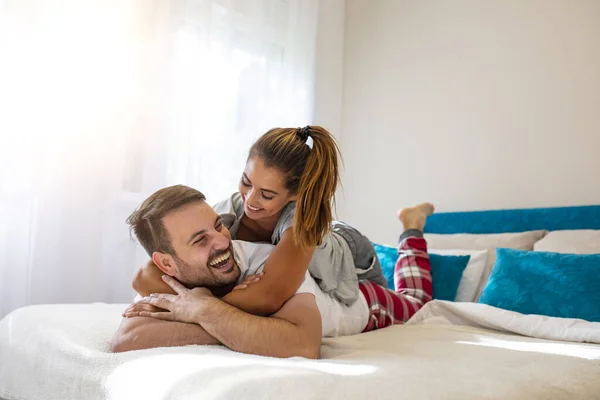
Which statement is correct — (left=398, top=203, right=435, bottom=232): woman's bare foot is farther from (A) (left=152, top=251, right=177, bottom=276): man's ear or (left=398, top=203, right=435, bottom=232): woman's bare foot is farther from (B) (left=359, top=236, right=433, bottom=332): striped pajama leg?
(A) (left=152, top=251, right=177, bottom=276): man's ear

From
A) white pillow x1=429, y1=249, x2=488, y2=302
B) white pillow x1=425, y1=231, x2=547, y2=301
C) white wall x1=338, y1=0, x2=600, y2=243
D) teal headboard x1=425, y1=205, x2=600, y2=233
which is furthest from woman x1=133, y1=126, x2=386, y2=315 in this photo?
white wall x1=338, y1=0, x2=600, y2=243

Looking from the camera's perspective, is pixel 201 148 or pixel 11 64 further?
pixel 201 148

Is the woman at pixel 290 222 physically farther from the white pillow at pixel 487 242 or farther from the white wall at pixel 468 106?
the white wall at pixel 468 106

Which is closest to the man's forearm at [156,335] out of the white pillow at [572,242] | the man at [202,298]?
the man at [202,298]

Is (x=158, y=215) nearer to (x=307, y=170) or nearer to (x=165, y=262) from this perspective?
(x=165, y=262)

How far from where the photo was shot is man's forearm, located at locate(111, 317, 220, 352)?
1.41 meters

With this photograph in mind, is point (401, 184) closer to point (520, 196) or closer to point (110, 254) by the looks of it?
point (520, 196)

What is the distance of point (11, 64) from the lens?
8.38ft

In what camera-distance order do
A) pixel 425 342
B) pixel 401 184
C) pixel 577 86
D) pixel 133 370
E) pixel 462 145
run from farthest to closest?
pixel 401 184, pixel 462 145, pixel 577 86, pixel 425 342, pixel 133 370

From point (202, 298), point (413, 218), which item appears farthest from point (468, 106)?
point (202, 298)

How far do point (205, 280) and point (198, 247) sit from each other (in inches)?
4.2

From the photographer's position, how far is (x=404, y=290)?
256 centimetres

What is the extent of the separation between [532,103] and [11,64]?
265 cm

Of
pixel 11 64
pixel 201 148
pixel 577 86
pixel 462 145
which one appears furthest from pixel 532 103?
pixel 11 64
